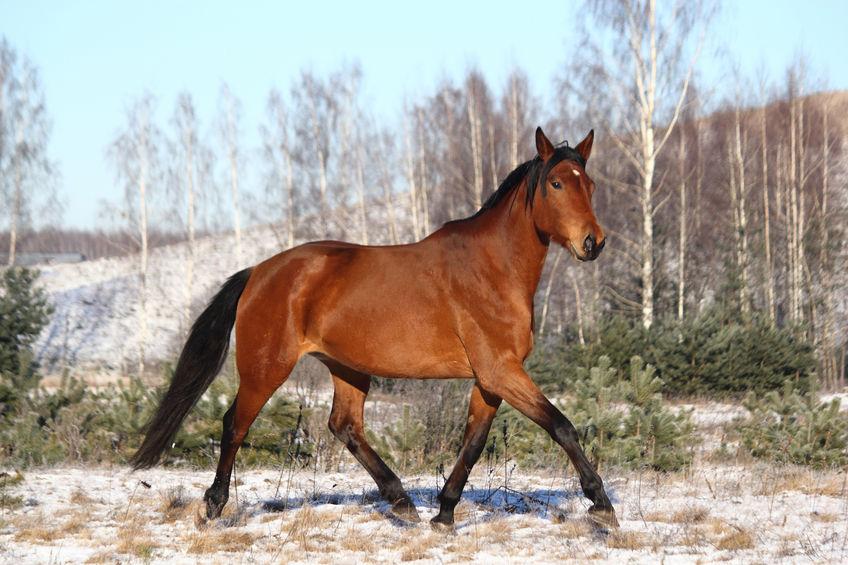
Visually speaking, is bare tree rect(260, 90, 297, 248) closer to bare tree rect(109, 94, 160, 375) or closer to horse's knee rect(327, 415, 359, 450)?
bare tree rect(109, 94, 160, 375)

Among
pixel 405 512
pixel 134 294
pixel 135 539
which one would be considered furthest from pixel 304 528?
pixel 134 294

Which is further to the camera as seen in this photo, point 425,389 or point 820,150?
point 820,150

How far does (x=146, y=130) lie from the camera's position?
32031 millimetres

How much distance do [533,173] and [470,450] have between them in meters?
1.66

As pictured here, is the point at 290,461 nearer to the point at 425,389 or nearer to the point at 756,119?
the point at 425,389

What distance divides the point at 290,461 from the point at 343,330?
3065 mm

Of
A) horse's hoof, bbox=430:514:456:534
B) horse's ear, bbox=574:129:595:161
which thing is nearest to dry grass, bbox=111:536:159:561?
horse's hoof, bbox=430:514:456:534

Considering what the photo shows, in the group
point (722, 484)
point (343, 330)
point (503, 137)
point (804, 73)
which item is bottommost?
point (722, 484)

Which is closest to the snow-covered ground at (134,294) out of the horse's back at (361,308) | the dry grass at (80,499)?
the dry grass at (80,499)

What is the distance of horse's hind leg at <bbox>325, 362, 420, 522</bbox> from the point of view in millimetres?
5652

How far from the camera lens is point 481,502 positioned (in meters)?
5.87

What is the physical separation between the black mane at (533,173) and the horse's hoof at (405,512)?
189 cm

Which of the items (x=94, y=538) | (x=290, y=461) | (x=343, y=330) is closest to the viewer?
(x=94, y=538)

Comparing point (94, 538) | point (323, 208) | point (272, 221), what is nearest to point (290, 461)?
point (94, 538)
